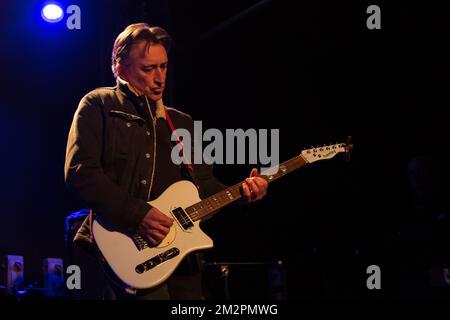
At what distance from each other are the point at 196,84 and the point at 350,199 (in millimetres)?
1745

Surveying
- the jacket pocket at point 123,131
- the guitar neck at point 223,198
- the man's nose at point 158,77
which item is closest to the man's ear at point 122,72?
the man's nose at point 158,77

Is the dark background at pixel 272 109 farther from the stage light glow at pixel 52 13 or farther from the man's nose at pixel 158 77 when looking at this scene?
the man's nose at pixel 158 77

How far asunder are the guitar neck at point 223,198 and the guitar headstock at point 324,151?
4cm

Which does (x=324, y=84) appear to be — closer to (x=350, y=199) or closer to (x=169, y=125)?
(x=350, y=199)

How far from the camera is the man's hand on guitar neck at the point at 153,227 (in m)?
2.85

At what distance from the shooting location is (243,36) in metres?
5.34

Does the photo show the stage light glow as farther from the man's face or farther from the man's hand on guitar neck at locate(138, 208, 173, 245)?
the man's hand on guitar neck at locate(138, 208, 173, 245)

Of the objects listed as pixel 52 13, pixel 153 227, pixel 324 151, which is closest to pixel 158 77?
pixel 153 227

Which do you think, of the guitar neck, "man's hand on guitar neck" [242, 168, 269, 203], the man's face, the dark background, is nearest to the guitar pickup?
the guitar neck

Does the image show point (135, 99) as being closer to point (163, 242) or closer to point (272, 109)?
point (163, 242)

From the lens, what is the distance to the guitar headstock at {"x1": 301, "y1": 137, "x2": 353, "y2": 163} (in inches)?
147

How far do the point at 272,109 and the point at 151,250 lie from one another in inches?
112
